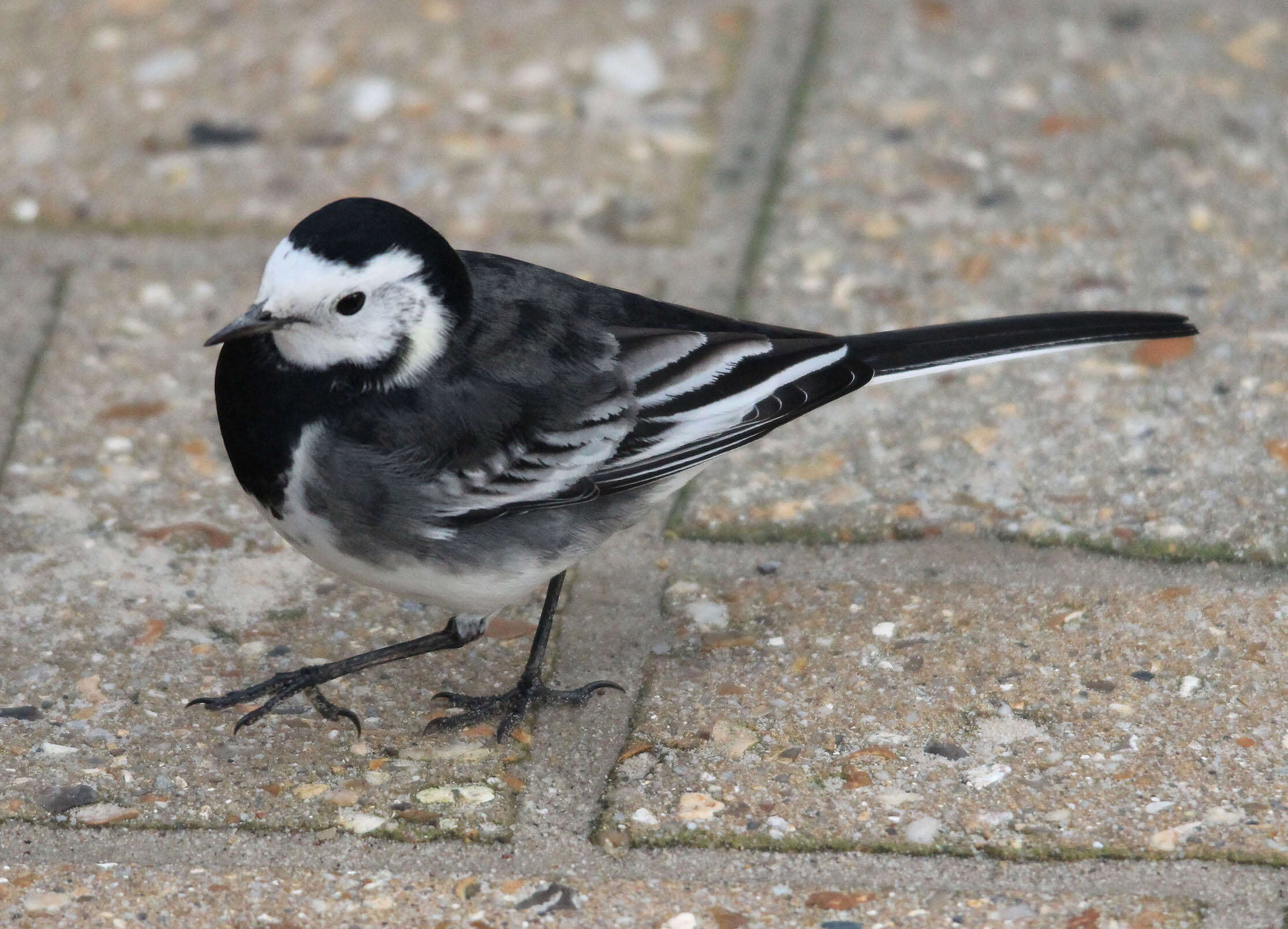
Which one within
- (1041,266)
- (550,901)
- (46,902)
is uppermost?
(1041,266)

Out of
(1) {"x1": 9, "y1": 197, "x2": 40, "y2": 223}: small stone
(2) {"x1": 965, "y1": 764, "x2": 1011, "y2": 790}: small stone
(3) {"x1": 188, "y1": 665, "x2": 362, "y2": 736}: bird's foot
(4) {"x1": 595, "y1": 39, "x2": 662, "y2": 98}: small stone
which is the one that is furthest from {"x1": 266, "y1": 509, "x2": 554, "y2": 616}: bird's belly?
(4) {"x1": 595, "y1": 39, "x2": 662, "y2": 98}: small stone

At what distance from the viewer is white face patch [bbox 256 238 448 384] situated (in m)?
3.17

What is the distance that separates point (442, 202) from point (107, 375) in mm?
1204

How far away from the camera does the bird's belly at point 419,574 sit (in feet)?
10.6

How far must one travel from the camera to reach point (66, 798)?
3.04 meters

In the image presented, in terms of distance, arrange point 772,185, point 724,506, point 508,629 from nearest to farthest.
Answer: point 508,629 → point 724,506 → point 772,185

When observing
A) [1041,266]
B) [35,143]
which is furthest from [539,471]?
[35,143]

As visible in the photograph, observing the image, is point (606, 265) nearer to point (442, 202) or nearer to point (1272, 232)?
point (442, 202)

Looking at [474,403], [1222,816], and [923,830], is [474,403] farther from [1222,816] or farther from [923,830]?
[1222,816]

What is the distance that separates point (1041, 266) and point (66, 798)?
120 inches

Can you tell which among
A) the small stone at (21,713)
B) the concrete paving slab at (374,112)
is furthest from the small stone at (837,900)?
the concrete paving slab at (374,112)

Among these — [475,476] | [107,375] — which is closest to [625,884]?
[475,476]

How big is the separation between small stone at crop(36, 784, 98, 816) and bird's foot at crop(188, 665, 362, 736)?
1.07 ft

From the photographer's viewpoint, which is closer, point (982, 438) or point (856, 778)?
point (856, 778)
